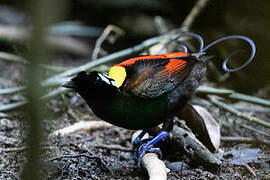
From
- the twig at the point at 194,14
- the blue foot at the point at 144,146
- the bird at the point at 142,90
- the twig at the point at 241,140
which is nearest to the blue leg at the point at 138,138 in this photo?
the blue foot at the point at 144,146

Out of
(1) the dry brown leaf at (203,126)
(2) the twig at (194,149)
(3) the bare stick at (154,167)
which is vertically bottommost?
(3) the bare stick at (154,167)

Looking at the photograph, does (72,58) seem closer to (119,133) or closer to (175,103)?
(119,133)

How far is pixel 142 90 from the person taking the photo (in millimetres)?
2178

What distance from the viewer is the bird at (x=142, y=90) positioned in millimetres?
2078

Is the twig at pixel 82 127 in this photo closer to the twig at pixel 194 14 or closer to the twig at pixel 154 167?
the twig at pixel 154 167

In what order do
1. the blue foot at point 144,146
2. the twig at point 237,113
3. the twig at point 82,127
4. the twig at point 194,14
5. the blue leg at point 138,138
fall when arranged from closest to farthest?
the blue foot at point 144,146 → the blue leg at point 138,138 → the twig at point 82,127 → the twig at point 237,113 → the twig at point 194,14

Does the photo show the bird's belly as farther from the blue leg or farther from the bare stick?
the blue leg

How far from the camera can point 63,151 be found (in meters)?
2.46

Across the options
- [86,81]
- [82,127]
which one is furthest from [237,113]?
[86,81]

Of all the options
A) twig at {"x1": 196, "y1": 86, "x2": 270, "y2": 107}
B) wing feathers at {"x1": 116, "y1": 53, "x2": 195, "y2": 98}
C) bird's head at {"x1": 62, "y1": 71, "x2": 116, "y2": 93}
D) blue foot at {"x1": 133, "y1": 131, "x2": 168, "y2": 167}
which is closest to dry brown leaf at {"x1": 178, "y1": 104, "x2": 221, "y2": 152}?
blue foot at {"x1": 133, "y1": 131, "x2": 168, "y2": 167}

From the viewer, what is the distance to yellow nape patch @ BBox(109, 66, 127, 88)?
2165mm

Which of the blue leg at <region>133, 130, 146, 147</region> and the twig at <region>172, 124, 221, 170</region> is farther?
the blue leg at <region>133, 130, 146, 147</region>

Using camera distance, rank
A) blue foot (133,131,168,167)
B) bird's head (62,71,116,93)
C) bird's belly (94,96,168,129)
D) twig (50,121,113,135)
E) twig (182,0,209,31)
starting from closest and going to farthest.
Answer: bird's head (62,71,116,93)
bird's belly (94,96,168,129)
blue foot (133,131,168,167)
twig (50,121,113,135)
twig (182,0,209,31)

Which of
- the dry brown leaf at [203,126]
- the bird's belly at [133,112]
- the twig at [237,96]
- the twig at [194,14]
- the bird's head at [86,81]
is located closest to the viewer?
the bird's head at [86,81]
